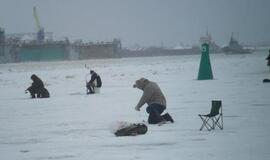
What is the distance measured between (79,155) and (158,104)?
385cm

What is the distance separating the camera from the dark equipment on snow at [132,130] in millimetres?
10609

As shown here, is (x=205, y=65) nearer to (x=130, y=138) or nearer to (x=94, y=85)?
(x=94, y=85)

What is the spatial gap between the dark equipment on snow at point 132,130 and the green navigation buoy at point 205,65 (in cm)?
1871

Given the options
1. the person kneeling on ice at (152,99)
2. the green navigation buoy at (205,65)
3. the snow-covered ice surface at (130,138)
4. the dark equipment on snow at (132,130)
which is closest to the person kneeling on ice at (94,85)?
the snow-covered ice surface at (130,138)

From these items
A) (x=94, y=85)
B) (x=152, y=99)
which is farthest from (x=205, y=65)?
(x=152, y=99)

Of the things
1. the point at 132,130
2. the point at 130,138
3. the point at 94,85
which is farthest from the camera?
the point at 94,85

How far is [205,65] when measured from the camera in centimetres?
2958

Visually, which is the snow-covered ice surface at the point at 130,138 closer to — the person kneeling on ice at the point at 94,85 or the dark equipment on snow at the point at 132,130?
the dark equipment on snow at the point at 132,130

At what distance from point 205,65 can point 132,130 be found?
19461mm

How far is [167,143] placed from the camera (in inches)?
374

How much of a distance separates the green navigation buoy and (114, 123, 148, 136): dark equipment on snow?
737 inches

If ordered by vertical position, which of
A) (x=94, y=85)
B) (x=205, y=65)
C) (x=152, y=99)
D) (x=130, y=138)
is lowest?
(x=94, y=85)

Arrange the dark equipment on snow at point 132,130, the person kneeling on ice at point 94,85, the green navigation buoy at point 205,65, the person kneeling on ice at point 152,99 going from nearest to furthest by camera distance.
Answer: the dark equipment on snow at point 132,130, the person kneeling on ice at point 152,99, the person kneeling on ice at point 94,85, the green navigation buoy at point 205,65

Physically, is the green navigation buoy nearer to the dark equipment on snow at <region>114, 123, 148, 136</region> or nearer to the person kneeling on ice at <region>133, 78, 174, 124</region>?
the person kneeling on ice at <region>133, 78, 174, 124</region>
